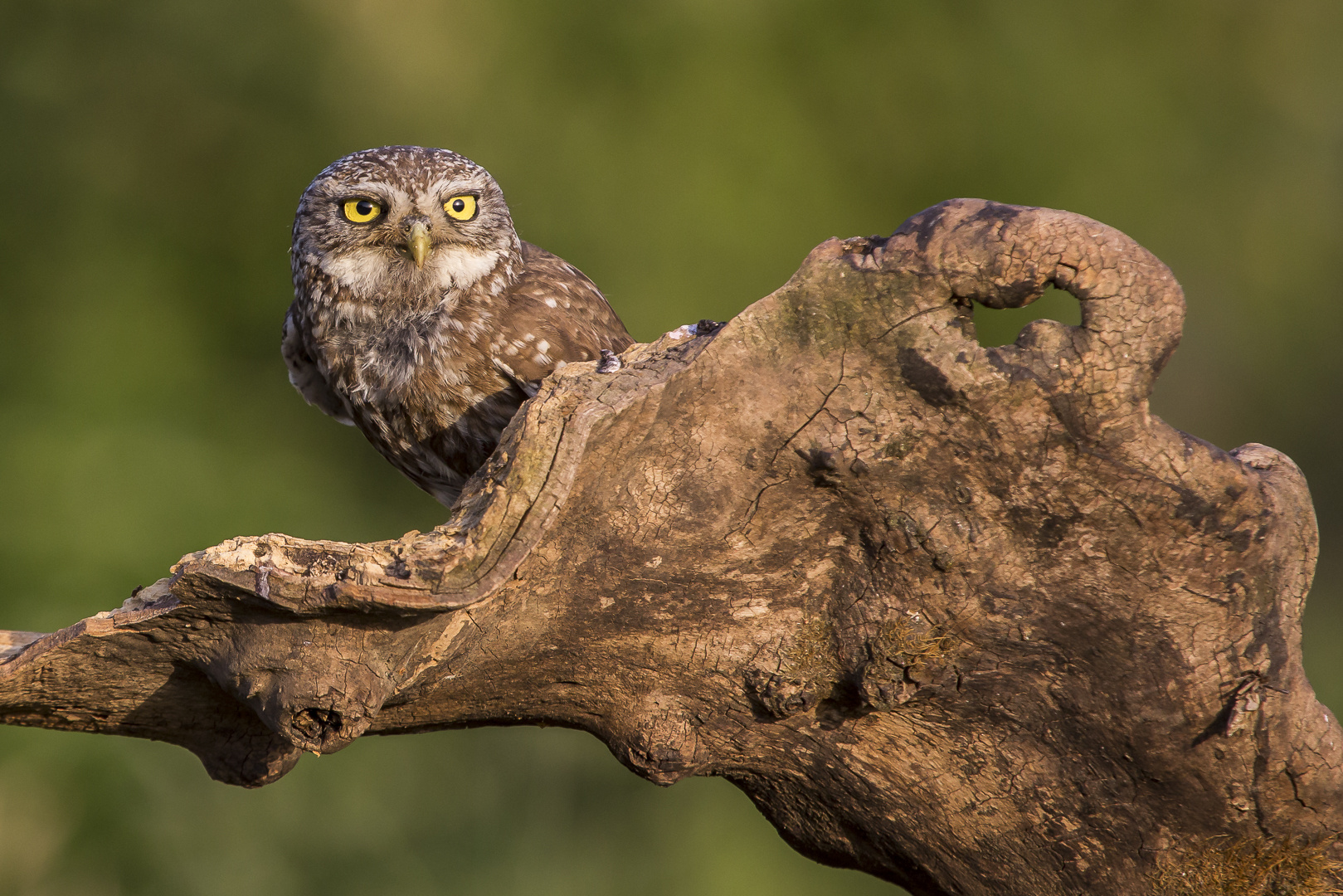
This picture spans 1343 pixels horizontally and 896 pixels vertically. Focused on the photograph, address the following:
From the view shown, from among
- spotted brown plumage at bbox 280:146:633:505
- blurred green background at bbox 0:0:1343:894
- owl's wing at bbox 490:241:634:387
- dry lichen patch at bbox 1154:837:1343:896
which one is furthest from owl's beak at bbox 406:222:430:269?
blurred green background at bbox 0:0:1343:894

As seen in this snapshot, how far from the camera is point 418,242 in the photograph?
8.98 ft

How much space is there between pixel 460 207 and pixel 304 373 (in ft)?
2.50

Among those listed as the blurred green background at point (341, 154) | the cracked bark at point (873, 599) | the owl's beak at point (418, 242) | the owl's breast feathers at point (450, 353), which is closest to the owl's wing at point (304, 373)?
the owl's breast feathers at point (450, 353)

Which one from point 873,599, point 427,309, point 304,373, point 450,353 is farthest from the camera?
point 304,373

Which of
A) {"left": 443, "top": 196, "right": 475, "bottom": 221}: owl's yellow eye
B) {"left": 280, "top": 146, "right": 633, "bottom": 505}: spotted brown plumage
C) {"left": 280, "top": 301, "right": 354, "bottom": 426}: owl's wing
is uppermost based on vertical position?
{"left": 443, "top": 196, "right": 475, "bottom": 221}: owl's yellow eye

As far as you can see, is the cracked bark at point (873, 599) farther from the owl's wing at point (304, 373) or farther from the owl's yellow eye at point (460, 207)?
the owl's wing at point (304, 373)

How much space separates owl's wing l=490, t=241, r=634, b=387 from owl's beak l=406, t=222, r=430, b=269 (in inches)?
9.7

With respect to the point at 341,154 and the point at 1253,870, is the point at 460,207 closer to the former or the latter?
the point at 1253,870

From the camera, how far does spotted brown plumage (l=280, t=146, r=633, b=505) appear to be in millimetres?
2746

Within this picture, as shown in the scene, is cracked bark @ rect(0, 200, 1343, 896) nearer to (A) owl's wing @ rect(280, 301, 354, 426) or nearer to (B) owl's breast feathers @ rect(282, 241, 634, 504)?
(B) owl's breast feathers @ rect(282, 241, 634, 504)

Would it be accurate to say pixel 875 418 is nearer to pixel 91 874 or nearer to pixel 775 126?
pixel 775 126

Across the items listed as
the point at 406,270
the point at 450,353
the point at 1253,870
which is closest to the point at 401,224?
the point at 406,270

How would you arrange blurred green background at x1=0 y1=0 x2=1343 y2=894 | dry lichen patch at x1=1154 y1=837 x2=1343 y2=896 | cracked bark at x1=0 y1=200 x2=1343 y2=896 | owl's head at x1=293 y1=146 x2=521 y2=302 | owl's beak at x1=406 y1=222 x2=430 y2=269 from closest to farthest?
cracked bark at x1=0 y1=200 x2=1343 y2=896 < dry lichen patch at x1=1154 y1=837 x2=1343 y2=896 < owl's beak at x1=406 y1=222 x2=430 y2=269 < owl's head at x1=293 y1=146 x2=521 y2=302 < blurred green background at x1=0 y1=0 x2=1343 y2=894

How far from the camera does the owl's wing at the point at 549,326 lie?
9.04ft
